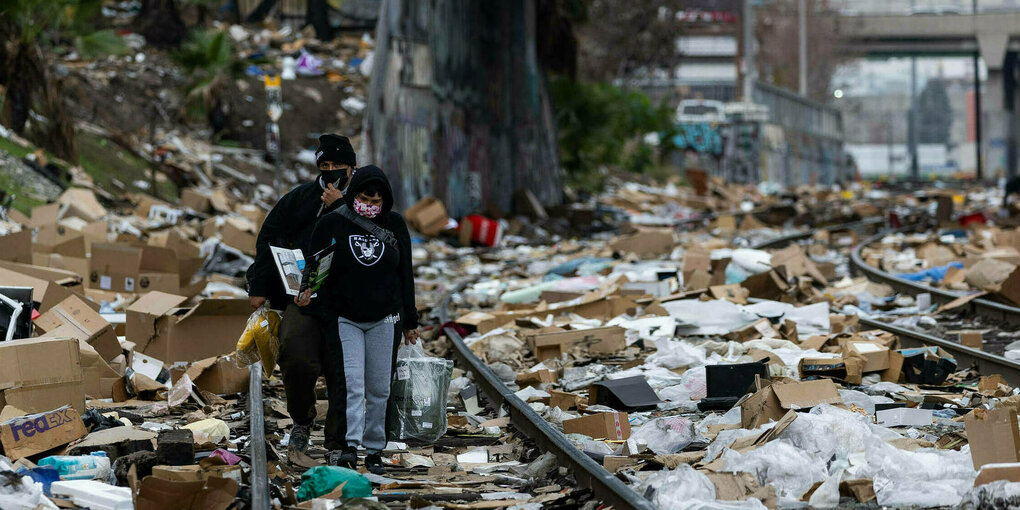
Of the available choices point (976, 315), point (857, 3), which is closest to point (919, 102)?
point (857, 3)

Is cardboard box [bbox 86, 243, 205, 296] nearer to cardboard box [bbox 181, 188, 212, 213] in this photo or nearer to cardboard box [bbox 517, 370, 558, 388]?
cardboard box [bbox 517, 370, 558, 388]

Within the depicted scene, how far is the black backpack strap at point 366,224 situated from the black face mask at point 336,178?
0.35m

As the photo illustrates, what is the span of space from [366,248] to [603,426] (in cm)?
177

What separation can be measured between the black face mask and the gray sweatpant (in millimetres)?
783

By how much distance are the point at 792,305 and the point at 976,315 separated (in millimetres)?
1881

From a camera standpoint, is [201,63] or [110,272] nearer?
[110,272]

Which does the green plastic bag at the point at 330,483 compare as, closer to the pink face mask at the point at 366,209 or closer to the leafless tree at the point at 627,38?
the pink face mask at the point at 366,209

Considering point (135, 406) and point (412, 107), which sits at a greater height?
point (412, 107)

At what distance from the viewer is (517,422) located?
7914 millimetres

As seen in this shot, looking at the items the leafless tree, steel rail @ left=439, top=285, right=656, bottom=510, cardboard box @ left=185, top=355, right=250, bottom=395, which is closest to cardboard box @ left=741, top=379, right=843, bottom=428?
steel rail @ left=439, top=285, right=656, bottom=510

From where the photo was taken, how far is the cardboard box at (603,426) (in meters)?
7.43

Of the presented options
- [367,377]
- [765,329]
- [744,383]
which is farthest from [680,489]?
[765,329]

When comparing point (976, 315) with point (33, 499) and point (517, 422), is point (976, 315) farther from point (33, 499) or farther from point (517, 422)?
point (33, 499)

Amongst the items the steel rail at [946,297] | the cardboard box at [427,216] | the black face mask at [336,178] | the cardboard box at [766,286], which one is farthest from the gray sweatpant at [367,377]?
the cardboard box at [427,216]
